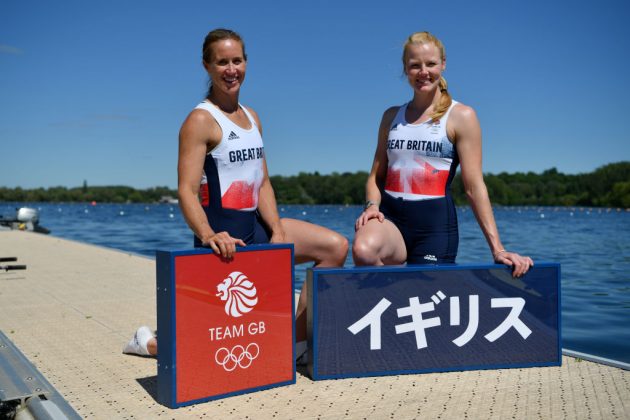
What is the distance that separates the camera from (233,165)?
3.34 meters

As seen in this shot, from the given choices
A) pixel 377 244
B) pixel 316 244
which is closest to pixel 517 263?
pixel 377 244

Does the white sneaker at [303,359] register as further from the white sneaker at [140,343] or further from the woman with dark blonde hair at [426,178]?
the white sneaker at [140,343]

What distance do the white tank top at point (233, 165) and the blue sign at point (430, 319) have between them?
568 mm

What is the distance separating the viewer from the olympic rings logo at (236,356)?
314cm

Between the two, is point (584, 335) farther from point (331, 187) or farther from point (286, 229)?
point (331, 187)

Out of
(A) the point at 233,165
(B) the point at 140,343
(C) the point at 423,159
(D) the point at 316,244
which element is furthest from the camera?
(B) the point at 140,343

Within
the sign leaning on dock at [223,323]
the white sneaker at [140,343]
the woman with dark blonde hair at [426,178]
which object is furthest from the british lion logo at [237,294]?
the white sneaker at [140,343]

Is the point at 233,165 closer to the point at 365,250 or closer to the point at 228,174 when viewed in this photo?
the point at 228,174

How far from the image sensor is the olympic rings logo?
314 cm

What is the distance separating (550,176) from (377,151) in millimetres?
140156

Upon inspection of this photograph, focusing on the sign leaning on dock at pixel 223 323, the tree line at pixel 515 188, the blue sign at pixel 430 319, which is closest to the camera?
the sign leaning on dock at pixel 223 323

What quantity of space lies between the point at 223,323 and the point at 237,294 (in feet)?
0.53

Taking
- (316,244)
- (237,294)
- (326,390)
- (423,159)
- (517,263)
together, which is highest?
(423,159)

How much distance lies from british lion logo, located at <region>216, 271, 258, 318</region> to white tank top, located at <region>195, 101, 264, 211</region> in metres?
0.44
